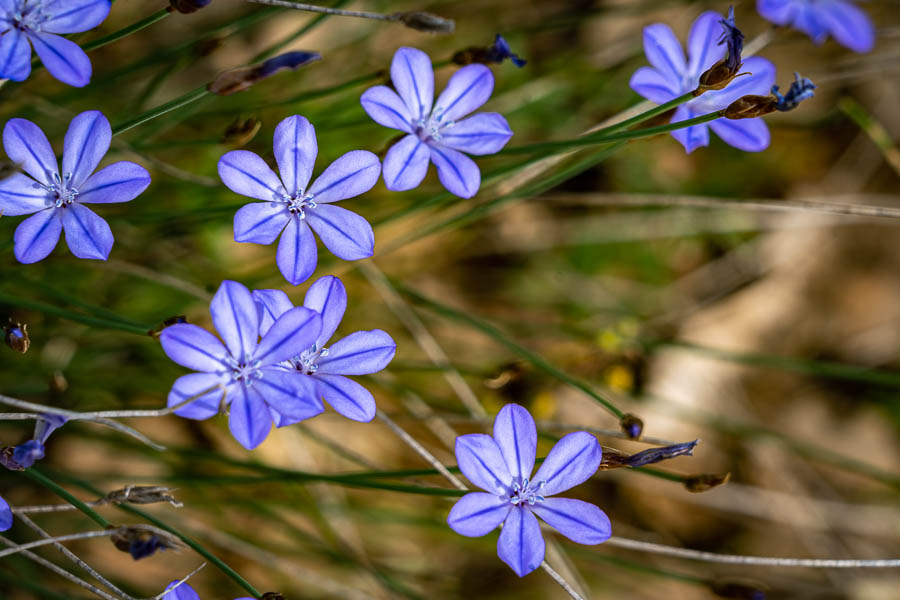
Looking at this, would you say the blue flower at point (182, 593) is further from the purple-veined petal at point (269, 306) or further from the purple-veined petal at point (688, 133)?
the purple-veined petal at point (688, 133)

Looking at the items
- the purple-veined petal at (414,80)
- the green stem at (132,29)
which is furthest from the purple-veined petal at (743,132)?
the green stem at (132,29)

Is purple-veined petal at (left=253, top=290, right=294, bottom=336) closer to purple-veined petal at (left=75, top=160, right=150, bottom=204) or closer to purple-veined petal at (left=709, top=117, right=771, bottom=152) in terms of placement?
purple-veined petal at (left=75, top=160, right=150, bottom=204)

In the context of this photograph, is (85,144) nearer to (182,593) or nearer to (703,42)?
(182,593)

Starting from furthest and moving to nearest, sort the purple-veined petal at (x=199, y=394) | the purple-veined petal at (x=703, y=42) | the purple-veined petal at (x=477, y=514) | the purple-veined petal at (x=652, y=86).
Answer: the purple-veined petal at (x=703, y=42), the purple-veined petal at (x=652, y=86), the purple-veined petal at (x=477, y=514), the purple-veined petal at (x=199, y=394)

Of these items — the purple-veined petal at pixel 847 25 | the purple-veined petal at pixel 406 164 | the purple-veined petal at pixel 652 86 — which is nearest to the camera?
the purple-veined petal at pixel 406 164

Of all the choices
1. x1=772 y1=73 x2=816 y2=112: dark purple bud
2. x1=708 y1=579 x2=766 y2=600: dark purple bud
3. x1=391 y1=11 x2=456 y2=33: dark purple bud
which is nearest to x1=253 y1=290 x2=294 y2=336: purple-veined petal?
x1=391 y1=11 x2=456 y2=33: dark purple bud

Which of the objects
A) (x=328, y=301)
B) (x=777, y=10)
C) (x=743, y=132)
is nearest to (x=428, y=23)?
(x=328, y=301)
